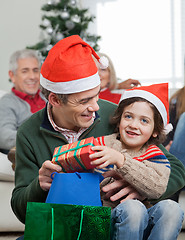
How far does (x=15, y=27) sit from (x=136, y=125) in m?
4.50

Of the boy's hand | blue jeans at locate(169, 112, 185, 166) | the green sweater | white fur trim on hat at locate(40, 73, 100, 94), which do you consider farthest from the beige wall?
the boy's hand

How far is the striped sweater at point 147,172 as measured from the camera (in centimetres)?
127

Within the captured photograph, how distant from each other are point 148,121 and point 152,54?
399 cm

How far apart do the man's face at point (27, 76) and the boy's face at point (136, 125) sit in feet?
5.47

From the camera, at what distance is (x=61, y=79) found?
1395 mm

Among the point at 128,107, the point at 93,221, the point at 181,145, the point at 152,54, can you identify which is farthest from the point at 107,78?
the point at 152,54

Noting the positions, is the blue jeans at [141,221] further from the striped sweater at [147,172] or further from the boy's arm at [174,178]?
the boy's arm at [174,178]

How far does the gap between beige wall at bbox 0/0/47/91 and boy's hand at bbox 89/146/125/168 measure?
14.9 ft

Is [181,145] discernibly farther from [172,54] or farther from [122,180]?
[172,54]

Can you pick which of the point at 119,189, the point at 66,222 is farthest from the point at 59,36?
the point at 66,222

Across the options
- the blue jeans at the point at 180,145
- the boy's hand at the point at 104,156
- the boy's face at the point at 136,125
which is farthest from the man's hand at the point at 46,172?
the blue jeans at the point at 180,145

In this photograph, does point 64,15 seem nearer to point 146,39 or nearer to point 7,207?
point 146,39

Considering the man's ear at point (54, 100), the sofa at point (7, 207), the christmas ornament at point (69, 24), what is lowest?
the sofa at point (7, 207)

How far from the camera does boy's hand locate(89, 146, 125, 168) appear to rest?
1.14 metres
